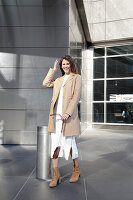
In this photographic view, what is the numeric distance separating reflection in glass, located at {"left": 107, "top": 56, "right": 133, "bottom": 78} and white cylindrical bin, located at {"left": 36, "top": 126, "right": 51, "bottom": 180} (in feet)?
38.4

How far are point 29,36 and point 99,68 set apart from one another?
875 centimetres

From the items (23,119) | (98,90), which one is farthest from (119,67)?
(23,119)

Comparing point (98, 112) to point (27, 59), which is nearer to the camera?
point (27, 59)

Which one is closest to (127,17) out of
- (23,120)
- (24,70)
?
(24,70)

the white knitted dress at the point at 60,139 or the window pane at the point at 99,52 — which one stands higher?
the window pane at the point at 99,52

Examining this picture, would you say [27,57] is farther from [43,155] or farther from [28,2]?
[43,155]

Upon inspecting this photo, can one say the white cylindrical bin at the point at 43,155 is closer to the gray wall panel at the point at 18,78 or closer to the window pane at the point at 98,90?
the gray wall panel at the point at 18,78

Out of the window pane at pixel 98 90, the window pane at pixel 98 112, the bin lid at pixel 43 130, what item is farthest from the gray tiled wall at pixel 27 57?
the window pane at pixel 98 90

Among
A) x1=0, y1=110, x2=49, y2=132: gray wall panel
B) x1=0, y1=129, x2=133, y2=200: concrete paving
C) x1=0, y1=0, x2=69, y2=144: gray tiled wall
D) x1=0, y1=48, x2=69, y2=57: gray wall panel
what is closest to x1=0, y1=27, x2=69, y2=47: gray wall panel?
x1=0, y1=0, x2=69, y2=144: gray tiled wall

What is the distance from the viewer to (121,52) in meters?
14.2

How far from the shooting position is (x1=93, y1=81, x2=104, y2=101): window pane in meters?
14.4

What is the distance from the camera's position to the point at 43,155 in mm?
3412

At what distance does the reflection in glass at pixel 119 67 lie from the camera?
14.0m

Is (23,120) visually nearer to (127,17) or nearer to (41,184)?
(41,184)
